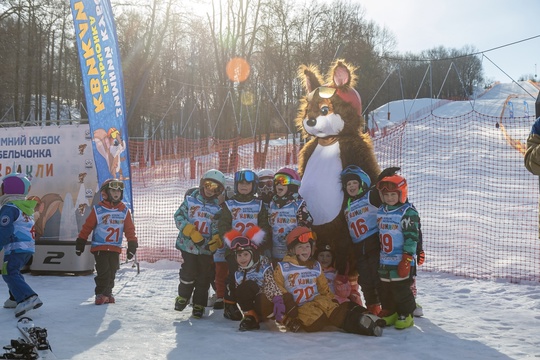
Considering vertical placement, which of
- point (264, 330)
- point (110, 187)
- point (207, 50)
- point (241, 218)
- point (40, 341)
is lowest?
point (264, 330)

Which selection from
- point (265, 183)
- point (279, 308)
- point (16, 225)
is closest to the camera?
point (279, 308)

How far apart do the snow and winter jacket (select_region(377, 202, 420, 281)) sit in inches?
21.9

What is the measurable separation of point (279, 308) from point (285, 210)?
1.00 meters

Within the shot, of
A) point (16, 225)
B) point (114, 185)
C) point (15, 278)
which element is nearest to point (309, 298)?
point (114, 185)

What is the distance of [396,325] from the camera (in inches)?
186

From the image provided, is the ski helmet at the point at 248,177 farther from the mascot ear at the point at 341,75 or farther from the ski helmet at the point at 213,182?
the mascot ear at the point at 341,75

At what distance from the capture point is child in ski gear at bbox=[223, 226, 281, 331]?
4.72m

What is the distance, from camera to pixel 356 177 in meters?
5.16

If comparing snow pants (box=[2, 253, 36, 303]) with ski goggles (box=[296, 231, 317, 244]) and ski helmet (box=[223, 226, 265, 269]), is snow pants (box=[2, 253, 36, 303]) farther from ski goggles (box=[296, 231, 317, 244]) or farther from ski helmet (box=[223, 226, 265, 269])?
ski goggles (box=[296, 231, 317, 244])

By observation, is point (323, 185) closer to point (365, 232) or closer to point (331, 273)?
point (365, 232)

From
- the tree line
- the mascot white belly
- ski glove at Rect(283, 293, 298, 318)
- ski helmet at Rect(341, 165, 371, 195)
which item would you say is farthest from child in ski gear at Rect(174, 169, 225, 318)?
the tree line

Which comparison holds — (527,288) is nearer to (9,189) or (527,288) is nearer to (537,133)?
(537,133)

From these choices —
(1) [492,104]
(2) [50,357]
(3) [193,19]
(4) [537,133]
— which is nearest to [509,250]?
(4) [537,133]

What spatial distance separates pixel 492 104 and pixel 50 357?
44.9 meters
